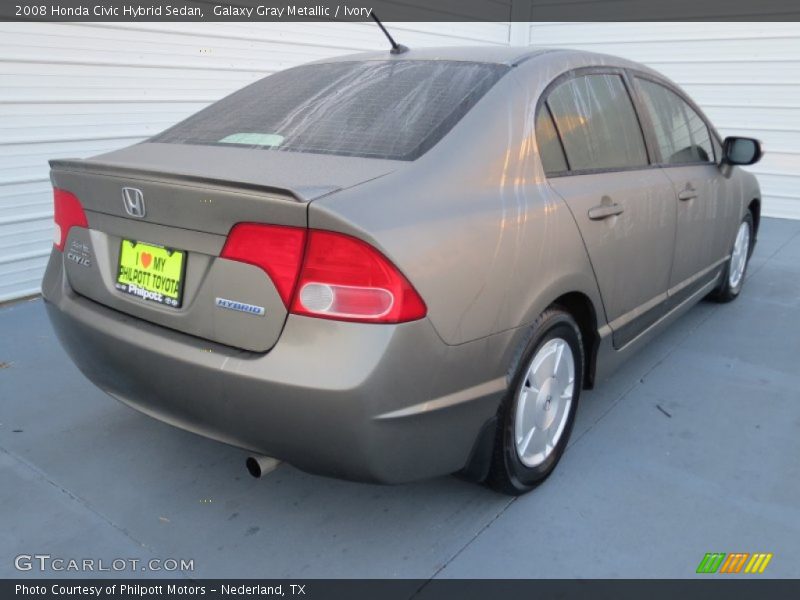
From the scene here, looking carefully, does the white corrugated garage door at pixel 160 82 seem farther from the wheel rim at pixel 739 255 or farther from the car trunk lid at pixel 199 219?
the wheel rim at pixel 739 255

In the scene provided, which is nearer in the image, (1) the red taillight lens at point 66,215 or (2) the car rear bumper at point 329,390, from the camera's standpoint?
(2) the car rear bumper at point 329,390

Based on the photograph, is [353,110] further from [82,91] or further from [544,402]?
[82,91]

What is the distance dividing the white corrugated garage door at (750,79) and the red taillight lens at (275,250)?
301 inches

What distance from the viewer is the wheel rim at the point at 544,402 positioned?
2.38 m

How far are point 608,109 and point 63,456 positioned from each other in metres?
2.62

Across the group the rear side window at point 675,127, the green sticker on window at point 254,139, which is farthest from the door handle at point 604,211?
the green sticker on window at point 254,139

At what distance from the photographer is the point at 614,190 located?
107 inches

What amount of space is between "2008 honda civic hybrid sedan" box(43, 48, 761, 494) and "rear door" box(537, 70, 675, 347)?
0.01m

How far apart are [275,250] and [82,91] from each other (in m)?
3.60

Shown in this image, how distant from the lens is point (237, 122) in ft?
8.54

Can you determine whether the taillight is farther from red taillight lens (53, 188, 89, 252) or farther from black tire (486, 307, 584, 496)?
red taillight lens (53, 188, 89, 252)

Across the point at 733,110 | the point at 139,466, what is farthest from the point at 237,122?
the point at 733,110

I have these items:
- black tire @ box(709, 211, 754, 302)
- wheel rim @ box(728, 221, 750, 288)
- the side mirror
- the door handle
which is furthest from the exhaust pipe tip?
wheel rim @ box(728, 221, 750, 288)
